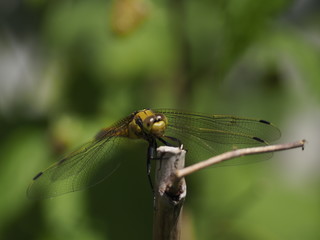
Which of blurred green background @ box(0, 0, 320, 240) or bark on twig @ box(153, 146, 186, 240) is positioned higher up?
blurred green background @ box(0, 0, 320, 240)

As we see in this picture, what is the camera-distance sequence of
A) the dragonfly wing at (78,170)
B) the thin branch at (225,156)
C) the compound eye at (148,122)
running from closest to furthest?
the thin branch at (225,156) < the dragonfly wing at (78,170) < the compound eye at (148,122)

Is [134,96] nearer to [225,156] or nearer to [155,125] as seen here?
[155,125]

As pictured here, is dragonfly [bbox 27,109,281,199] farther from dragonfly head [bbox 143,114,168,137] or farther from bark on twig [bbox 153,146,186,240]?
bark on twig [bbox 153,146,186,240]

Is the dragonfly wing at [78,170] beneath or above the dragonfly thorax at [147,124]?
beneath

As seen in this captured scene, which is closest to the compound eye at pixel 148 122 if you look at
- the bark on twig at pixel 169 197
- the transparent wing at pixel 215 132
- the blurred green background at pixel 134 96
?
the transparent wing at pixel 215 132

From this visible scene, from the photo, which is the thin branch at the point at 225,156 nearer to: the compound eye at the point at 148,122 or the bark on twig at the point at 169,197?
the bark on twig at the point at 169,197

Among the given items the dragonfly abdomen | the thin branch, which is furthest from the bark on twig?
the dragonfly abdomen
